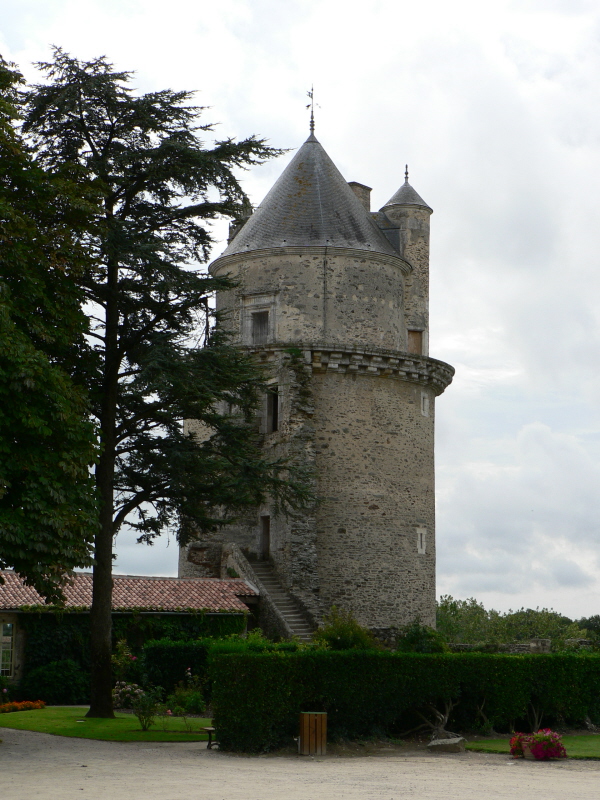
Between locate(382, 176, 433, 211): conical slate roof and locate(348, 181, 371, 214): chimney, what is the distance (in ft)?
1.98

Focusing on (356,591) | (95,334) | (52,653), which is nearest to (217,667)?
(95,334)

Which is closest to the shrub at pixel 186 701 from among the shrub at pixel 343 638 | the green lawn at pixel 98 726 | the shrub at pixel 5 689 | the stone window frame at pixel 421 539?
the green lawn at pixel 98 726

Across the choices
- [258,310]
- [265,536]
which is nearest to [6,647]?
[265,536]

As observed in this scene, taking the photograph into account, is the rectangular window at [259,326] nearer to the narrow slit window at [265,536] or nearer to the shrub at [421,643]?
the narrow slit window at [265,536]

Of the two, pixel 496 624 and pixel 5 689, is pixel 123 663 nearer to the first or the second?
pixel 5 689

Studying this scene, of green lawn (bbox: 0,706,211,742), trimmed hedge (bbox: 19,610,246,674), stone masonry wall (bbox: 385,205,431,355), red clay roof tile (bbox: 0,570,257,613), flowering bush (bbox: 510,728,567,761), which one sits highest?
stone masonry wall (bbox: 385,205,431,355)

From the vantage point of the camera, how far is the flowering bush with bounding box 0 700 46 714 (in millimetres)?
22188

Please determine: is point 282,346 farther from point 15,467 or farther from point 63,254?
point 15,467

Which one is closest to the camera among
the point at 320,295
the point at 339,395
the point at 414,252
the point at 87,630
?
the point at 87,630

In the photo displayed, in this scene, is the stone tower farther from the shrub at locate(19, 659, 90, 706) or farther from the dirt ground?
the dirt ground

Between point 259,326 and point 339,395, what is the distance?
137 inches

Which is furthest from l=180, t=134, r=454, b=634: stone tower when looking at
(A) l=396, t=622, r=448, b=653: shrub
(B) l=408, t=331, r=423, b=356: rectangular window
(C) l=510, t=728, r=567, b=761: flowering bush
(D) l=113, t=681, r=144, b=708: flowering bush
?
(C) l=510, t=728, r=567, b=761: flowering bush

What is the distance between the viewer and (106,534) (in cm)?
1992

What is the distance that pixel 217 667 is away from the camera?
53.1ft
